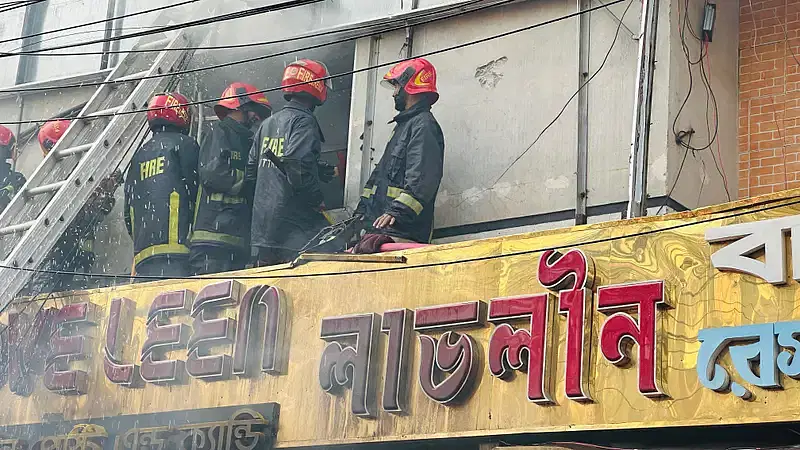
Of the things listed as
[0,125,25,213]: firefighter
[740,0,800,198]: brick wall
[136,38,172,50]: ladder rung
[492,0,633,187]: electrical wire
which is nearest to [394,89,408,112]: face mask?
[492,0,633,187]: electrical wire

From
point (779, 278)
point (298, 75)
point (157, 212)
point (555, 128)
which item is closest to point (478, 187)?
point (555, 128)

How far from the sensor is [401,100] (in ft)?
32.6

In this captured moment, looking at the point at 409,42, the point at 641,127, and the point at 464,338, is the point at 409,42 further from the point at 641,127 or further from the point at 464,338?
the point at 464,338

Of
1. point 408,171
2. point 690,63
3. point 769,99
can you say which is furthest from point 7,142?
point 769,99

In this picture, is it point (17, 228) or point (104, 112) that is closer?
point (17, 228)

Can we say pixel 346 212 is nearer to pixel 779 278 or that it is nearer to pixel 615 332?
pixel 615 332

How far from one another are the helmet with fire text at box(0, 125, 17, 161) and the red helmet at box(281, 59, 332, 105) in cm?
410

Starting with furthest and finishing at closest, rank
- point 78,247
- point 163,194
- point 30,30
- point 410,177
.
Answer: point 30,30, point 78,247, point 163,194, point 410,177

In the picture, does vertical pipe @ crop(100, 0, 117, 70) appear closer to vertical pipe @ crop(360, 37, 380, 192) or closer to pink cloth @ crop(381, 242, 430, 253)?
vertical pipe @ crop(360, 37, 380, 192)

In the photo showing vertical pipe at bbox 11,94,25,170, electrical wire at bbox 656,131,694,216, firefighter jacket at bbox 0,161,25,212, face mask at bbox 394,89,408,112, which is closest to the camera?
electrical wire at bbox 656,131,694,216

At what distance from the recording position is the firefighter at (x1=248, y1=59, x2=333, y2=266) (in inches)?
394

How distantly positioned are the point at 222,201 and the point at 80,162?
1.22 metres

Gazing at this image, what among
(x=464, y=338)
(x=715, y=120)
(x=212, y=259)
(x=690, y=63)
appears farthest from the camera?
(x=212, y=259)

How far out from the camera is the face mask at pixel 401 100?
9.88 meters
